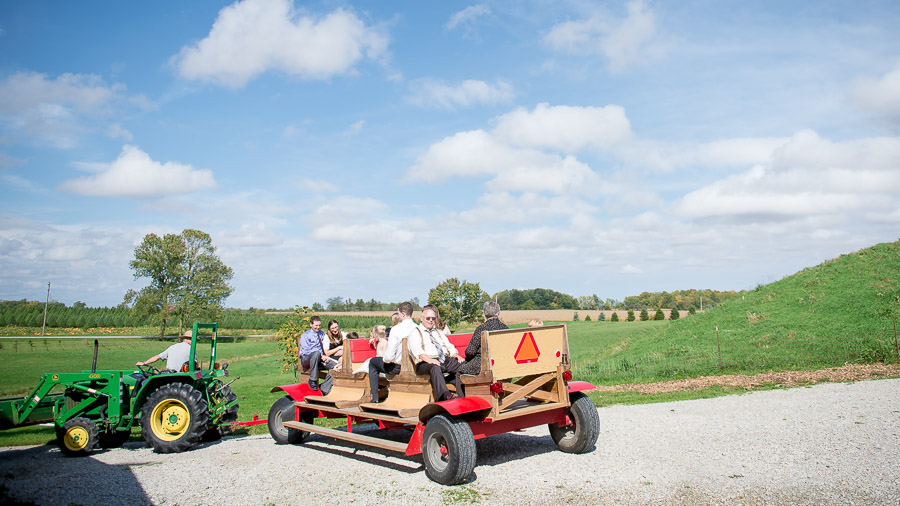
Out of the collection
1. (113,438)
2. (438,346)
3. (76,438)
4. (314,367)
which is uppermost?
(438,346)

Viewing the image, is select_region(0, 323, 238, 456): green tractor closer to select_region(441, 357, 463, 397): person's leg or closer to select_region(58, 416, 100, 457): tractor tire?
select_region(58, 416, 100, 457): tractor tire

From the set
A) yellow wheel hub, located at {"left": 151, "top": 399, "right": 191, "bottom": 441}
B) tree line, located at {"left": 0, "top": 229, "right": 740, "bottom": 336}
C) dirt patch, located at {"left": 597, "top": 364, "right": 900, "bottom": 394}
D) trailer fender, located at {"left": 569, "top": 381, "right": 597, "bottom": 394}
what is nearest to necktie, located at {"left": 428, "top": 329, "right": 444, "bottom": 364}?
trailer fender, located at {"left": 569, "top": 381, "right": 597, "bottom": 394}

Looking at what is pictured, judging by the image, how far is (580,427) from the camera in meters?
7.73

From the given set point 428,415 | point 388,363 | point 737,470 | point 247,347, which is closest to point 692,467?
point 737,470

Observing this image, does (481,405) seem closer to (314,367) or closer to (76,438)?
(314,367)

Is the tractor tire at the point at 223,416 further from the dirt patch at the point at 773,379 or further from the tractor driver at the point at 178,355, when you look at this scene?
the dirt patch at the point at 773,379

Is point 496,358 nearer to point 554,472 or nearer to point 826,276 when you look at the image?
point 554,472

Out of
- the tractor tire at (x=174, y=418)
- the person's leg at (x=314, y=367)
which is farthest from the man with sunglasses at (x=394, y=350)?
the tractor tire at (x=174, y=418)

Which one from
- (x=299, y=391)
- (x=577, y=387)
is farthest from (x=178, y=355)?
(x=577, y=387)

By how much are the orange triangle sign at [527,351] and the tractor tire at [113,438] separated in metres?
6.46

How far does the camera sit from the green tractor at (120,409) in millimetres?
8648

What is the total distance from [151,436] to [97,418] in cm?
116

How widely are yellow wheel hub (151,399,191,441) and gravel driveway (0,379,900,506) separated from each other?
41cm

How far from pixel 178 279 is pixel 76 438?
60.4 meters
